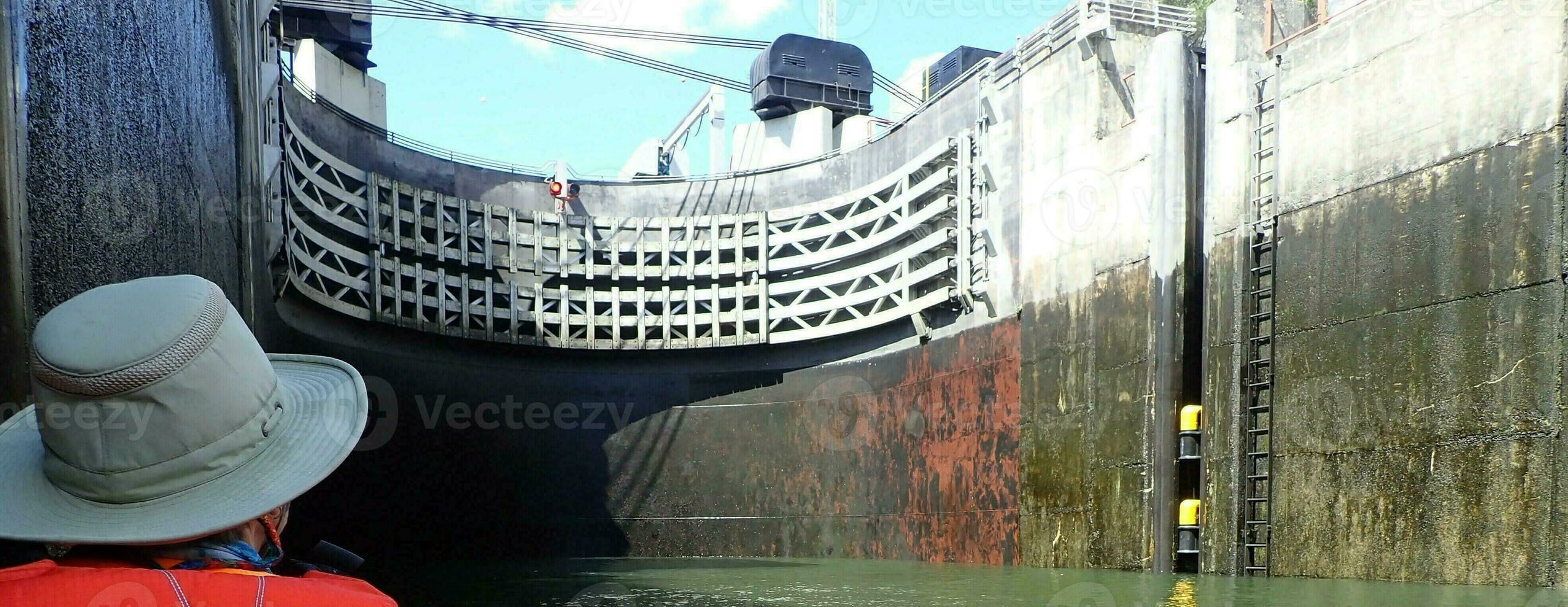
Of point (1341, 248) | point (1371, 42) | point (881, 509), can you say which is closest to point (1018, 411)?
point (881, 509)

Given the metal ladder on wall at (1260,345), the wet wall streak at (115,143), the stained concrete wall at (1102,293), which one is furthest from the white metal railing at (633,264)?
the wet wall streak at (115,143)

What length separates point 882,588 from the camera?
1445cm

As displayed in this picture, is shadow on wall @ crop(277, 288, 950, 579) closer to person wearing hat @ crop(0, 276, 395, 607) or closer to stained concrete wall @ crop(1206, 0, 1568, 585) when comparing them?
stained concrete wall @ crop(1206, 0, 1568, 585)

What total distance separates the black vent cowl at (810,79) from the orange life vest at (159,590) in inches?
958

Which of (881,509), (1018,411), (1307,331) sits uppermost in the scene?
(1307,331)

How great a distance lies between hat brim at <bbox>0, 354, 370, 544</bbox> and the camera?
183 cm

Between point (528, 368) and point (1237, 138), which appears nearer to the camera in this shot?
point (1237, 138)

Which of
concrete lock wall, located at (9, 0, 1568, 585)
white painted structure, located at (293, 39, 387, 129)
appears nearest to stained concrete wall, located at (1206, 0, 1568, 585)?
concrete lock wall, located at (9, 0, 1568, 585)

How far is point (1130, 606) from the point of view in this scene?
11172 millimetres

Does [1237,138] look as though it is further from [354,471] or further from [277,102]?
[354,471]

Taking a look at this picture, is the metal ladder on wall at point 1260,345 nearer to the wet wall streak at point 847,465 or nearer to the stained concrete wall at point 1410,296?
the stained concrete wall at point 1410,296

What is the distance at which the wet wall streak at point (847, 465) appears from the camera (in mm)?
18188

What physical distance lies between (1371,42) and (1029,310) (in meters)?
6.15

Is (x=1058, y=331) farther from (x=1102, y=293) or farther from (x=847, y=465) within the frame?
(x=847, y=465)
